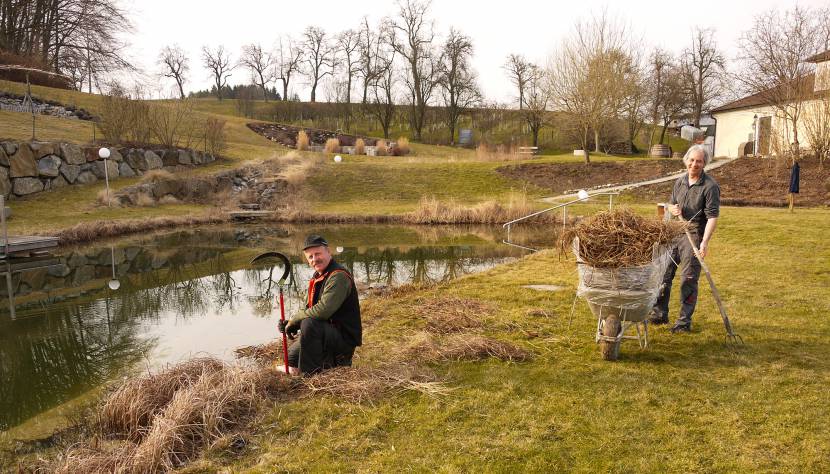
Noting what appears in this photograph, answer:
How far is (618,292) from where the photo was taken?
509 centimetres

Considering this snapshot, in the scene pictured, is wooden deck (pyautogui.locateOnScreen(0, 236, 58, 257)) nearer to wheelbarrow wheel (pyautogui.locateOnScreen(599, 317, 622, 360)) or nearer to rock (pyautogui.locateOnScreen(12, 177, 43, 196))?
rock (pyautogui.locateOnScreen(12, 177, 43, 196))

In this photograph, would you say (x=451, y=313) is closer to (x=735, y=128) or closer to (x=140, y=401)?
(x=140, y=401)

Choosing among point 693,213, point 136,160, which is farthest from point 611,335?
point 136,160

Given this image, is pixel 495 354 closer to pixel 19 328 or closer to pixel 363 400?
pixel 363 400

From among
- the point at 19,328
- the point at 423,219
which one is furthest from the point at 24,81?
the point at 19,328

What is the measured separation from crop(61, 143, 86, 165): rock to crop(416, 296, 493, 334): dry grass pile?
1842 cm

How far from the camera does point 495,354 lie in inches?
223

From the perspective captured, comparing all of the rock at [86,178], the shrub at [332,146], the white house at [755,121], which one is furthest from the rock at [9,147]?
the white house at [755,121]

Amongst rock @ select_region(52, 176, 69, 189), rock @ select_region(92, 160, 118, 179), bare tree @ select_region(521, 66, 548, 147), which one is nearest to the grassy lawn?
rock @ select_region(52, 176, 69, 189)

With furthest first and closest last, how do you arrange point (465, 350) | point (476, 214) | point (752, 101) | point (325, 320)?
point (752, 101) → point (476, 214) → point (465, 350) → point (325, 320)

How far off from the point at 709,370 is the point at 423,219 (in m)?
15.3

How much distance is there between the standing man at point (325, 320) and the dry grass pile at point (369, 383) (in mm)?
166

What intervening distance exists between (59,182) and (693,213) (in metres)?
21.7

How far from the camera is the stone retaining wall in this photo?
60.8 feet
